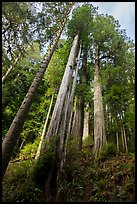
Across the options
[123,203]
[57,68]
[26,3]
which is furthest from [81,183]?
[57,68]

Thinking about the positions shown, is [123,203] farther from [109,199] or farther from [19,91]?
[19,91]

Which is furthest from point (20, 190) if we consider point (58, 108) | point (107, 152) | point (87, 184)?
point (107, 152)

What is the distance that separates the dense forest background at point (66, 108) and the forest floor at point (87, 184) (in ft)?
0.07

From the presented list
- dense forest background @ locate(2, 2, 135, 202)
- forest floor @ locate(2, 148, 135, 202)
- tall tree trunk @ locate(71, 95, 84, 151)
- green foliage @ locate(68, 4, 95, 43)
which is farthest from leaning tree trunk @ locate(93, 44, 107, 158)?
green foliage @ locate(68, 4, 95, 43)

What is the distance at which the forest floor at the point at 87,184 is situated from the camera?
19.8ft

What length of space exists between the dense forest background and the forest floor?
22 mm

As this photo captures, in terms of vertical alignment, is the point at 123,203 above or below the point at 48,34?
below

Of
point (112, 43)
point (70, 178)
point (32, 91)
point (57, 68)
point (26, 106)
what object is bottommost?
point (70, 178)

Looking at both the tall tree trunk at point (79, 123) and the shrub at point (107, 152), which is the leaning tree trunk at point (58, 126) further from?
the tall tree trunk at point (79, 123)

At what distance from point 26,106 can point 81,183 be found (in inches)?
125

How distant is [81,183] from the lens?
7.19 metres

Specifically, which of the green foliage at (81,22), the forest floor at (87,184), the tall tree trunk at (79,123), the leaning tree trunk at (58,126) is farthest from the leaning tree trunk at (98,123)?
the green foliage at (81,22)

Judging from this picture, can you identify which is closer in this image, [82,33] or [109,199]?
[109,199]

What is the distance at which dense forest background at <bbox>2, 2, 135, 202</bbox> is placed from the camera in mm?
6527
